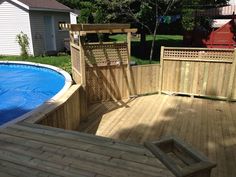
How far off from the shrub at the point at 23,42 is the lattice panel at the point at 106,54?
26.7 ft

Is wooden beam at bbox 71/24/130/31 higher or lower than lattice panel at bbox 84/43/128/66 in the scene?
higher

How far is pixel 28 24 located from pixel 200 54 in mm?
9908

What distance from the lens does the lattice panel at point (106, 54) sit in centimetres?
689

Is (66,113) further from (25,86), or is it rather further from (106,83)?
(25,86)

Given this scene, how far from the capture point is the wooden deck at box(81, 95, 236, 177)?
4.89 metres

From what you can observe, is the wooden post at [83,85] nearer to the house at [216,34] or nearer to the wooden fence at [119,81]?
the wooden fence at [119,81]

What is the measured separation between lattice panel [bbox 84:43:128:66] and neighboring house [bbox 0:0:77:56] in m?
8.09

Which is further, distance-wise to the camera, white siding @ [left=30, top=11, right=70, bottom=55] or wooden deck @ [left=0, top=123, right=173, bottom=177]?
white siding @ [left=30, top=11, right=70, bottom=55]

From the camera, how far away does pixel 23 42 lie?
13.8m

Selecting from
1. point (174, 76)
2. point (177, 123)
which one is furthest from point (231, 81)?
point (177, 123)

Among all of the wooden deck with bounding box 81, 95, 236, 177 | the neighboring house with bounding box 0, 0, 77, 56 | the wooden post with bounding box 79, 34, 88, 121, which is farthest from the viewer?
the neighboring house with bounding box 0, 0, 77, 56

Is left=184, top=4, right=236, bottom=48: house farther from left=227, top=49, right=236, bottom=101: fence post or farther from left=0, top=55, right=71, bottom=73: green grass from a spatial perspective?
left=0, top=55, right=71, bottom=73: green grass

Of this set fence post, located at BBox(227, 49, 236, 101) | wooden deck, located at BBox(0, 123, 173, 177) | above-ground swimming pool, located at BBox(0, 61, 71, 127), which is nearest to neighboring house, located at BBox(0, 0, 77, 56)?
above-ground swimming pool, located at BBox(0, 61, 71, 127)

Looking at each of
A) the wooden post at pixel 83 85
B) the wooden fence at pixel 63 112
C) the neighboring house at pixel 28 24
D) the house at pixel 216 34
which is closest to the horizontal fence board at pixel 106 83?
the wooden post at pixel 83 85
